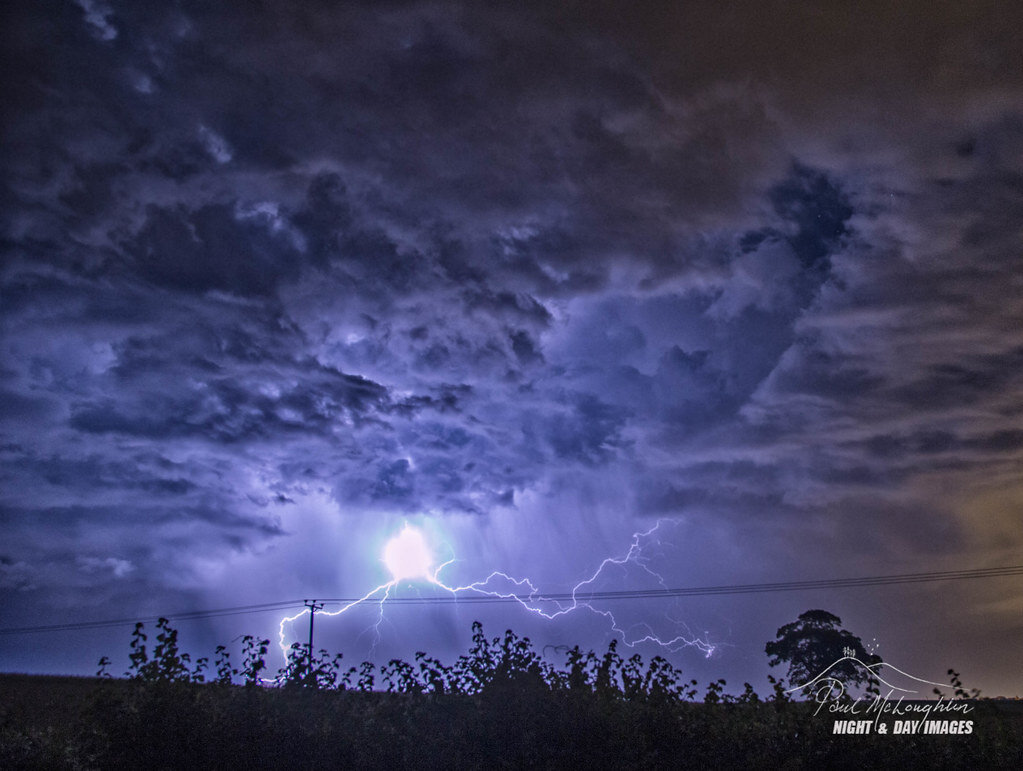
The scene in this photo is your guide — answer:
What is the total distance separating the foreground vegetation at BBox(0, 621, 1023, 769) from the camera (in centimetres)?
1179

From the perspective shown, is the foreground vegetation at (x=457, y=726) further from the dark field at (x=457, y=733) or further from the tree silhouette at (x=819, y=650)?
the tree silhouette at (x=819, y=650)

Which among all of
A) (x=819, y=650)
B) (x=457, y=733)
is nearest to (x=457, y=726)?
(x=457, y=733)

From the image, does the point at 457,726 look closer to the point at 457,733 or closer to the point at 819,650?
the point at 457,733

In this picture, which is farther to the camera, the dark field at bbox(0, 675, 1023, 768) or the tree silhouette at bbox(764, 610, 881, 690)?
the tree silhouette at bbox(764, 610, 881, 690)

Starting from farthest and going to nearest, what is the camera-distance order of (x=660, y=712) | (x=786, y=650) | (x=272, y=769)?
(x=786, y=650) < (x=660, y=712) < (x=272, y=769)

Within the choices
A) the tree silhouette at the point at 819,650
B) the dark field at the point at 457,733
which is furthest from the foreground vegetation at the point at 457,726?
the tree silhouette at the point at 819,650

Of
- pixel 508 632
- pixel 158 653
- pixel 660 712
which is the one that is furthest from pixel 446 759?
pixel 158 653

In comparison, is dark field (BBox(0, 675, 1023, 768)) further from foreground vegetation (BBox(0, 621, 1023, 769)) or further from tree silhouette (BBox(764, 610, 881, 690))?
tree silhouette (BBox(764, 610, 881, 690))

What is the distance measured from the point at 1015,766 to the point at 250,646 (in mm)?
13238

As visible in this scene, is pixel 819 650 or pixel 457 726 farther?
pixel 819 650

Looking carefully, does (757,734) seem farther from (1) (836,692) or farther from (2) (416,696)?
(2) (416,696)

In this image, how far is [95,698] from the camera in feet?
38.6

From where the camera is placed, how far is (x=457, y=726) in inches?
482

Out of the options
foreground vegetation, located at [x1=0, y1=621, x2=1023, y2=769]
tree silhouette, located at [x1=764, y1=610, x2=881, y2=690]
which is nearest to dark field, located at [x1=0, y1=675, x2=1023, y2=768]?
foreground vegetation, located at [x1=0, y1=621, x2=1023, y2=769]
